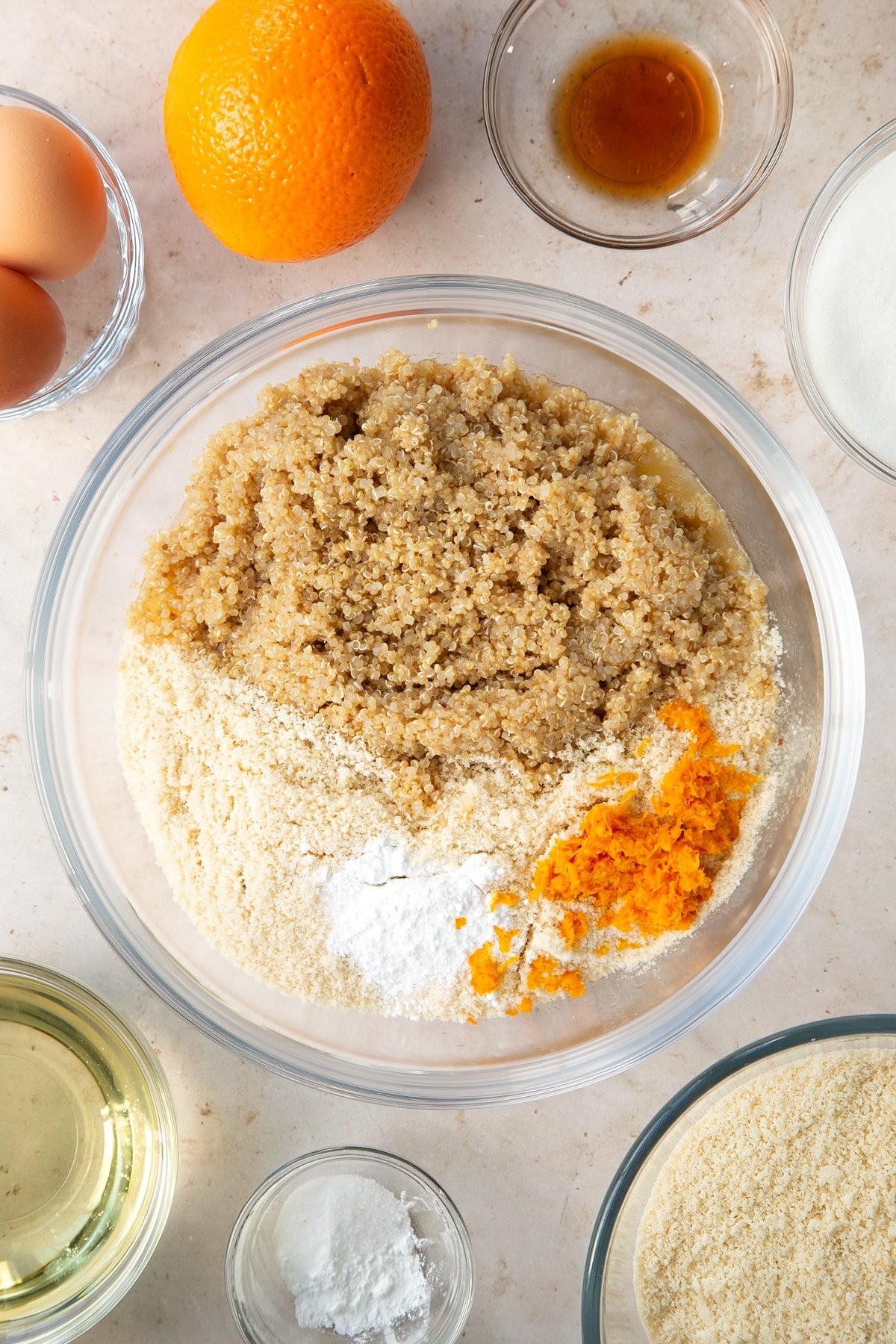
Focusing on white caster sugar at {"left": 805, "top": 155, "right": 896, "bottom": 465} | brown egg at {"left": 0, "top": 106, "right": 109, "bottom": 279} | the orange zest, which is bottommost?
the orange zest

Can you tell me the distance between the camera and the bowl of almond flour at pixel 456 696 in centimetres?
129

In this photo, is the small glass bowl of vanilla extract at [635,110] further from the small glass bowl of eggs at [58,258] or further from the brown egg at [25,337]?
the brown egg at [25,337]

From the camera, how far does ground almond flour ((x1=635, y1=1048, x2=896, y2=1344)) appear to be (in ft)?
4.49

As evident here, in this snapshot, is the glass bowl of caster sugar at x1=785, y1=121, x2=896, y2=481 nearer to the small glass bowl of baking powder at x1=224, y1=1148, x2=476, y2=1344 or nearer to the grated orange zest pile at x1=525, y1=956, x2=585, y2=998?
the grated orange zest pile at x1=525, y1=956, x2=585, y2=998

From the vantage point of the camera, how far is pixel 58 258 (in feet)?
4.51

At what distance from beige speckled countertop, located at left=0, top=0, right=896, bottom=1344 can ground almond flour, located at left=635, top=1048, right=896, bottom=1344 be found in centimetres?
13

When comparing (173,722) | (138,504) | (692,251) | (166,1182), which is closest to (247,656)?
(173,722)

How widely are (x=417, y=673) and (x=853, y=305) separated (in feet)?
2.81

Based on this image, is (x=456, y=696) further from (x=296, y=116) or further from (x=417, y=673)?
(x=296, y=116)

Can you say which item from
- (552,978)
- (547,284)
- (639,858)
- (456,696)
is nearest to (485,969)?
(552,978)

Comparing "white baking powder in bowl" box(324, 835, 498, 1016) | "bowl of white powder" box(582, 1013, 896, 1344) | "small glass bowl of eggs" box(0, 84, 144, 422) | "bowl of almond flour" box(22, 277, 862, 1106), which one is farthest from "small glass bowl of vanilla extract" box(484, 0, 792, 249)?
"bowl of white powder" box(582, 1013, 896, 1344)

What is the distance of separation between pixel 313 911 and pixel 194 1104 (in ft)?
1.57

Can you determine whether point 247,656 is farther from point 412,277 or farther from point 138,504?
point 412,277

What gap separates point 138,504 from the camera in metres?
1.49
